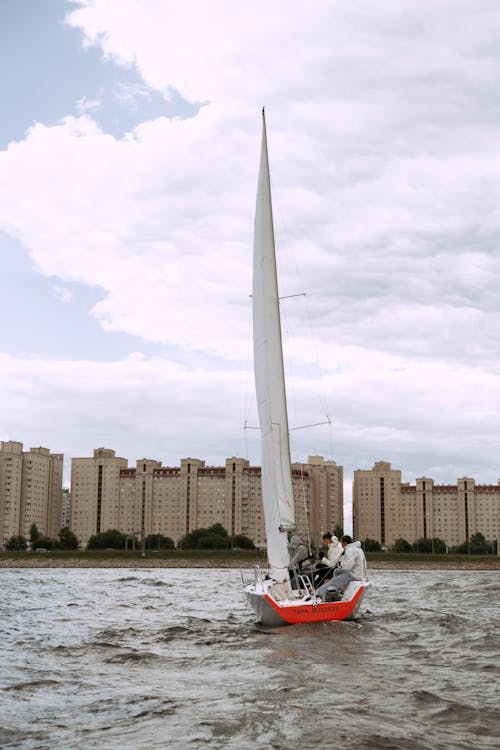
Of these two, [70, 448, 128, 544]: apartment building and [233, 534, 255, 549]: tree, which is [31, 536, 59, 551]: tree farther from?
[70, 448, 128, 544]: apartment building

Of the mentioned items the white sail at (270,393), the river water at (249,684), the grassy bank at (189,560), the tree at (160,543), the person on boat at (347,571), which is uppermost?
the white sail at (270,393)

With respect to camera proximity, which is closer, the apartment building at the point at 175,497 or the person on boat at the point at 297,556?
the person on boat at the point at 297,556

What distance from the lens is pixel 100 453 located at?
186m

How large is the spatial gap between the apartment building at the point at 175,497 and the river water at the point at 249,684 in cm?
14689

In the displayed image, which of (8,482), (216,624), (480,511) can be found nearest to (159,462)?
(8,482)

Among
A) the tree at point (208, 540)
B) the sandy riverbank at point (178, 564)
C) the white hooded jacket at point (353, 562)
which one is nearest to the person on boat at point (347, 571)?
the white hooded jacket at point (353, 562)

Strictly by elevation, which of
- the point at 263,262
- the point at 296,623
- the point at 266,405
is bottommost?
the point at 296,623

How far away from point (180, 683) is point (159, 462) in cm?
17748

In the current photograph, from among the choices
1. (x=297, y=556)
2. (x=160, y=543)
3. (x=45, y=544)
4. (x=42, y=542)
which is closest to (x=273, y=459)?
(x=297, y=556)

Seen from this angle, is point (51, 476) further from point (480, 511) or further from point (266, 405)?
point (266, 405)

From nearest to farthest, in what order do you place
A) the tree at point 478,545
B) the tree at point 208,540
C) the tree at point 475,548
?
the tree at point 208,540
the tree at point 475,548
the tree at point 478,545

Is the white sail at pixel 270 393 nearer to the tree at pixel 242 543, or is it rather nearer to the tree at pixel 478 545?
the tree at pixel 242 543

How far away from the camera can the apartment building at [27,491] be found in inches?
6614

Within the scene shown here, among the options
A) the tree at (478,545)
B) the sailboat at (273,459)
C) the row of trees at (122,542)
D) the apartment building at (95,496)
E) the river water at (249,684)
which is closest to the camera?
the river water at (249,684)
